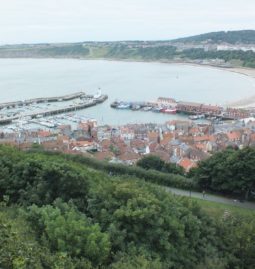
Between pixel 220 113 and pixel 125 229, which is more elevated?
pixel 125 229

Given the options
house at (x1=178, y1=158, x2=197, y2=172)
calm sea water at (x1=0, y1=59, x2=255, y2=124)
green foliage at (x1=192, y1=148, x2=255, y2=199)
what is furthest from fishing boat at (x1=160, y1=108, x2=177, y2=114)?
green foliage at (x1=192, y1=148, x2=255, y2=199)

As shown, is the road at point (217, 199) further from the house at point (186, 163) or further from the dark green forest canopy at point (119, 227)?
the house at point (186, 163)

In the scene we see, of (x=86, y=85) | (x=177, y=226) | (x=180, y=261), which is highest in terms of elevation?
(x=177, y=226)

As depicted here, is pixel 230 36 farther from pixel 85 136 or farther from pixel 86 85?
pixel 85 136

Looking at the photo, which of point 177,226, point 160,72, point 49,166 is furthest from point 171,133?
point 160,72

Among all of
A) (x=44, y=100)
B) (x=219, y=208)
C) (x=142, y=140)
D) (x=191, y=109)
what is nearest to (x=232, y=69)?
(x=191, y=109)

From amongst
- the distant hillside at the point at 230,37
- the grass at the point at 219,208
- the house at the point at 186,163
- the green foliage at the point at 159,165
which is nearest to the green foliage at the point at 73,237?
the grass at the point at 219,208
